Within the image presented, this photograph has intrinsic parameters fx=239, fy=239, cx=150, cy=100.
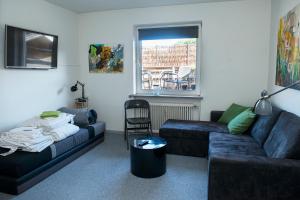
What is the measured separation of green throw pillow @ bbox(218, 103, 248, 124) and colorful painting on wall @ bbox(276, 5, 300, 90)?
29.9 inches

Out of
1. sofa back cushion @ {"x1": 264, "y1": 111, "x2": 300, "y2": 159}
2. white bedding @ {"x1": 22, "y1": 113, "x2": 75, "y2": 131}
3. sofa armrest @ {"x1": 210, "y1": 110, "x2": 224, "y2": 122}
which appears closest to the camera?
sofa back cushion @ {"x1": 264, "y1": 111, "x2": 300, "y2": 159}

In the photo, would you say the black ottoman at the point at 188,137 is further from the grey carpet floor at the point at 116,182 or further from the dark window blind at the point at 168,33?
the dark window blind at the point at 168,33

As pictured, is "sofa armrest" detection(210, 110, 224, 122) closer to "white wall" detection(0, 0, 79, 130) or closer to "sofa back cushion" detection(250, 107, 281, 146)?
"sofa back cushion" detection(250, 107, 281, 146)

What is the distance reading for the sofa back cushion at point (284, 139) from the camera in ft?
7.09

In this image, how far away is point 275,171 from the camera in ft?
6.71

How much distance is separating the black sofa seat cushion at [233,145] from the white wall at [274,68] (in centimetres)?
62

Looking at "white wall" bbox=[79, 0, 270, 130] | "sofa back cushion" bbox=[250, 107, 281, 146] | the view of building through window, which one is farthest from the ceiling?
"sofa back cushion" bbox=[250, 107, 281, 146]

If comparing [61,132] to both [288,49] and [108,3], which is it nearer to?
[108,3]

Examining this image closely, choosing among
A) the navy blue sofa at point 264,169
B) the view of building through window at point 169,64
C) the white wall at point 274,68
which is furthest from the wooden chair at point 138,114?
the white wall at point 274,68

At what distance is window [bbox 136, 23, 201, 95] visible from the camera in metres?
4.52

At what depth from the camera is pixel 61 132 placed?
3344mm

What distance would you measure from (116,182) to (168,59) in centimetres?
267

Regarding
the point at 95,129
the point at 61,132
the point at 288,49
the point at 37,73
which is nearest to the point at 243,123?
the point at 288,49

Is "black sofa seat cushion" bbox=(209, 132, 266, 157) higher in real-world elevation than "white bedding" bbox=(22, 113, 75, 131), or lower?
lower
